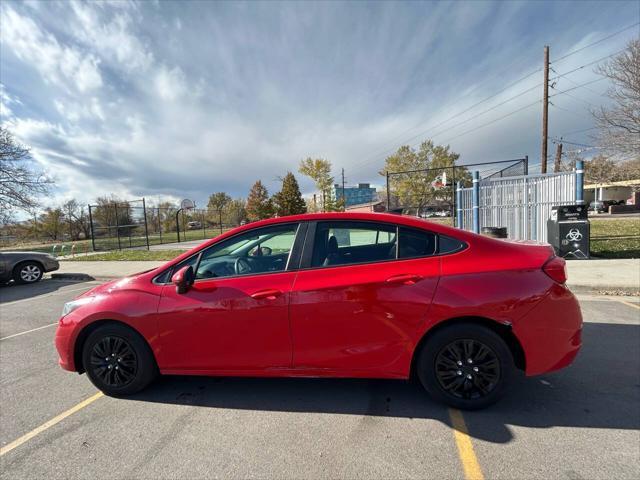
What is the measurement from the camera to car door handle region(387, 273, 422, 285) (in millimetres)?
2512

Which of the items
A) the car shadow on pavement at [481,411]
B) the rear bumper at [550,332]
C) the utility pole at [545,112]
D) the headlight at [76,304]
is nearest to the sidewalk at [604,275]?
the car shadow on pavement at [481,411]

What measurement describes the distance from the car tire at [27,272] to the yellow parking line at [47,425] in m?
9.38

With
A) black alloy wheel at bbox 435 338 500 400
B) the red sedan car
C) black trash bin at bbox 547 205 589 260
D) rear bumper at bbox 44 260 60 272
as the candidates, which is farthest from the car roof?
rear bumper at bbox 44 260 60 272

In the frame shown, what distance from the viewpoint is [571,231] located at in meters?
8.84

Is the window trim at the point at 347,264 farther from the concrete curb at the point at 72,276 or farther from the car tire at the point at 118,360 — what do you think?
the concrete curb at the point at 72,276

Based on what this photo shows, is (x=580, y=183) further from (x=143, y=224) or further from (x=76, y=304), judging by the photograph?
(x=143, y=224)

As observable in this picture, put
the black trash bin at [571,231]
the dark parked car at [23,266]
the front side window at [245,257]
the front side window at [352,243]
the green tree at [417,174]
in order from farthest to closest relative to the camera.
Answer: the green tree at [417,174] < the dark parked car at [23,266] < the black trash bin at [571,231] < the front side window at [245,257] < the front side window at [352,243]

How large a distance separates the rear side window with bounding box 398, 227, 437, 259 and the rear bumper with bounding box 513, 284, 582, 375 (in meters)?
0.89

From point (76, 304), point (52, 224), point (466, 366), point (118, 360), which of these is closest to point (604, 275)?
point (466, 366)

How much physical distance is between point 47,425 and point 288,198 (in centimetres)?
4518

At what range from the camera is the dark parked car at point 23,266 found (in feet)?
30.3

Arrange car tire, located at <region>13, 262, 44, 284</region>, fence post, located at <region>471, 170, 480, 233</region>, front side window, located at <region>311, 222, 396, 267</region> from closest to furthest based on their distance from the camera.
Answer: front side window, located at <region>311, 222, 396, 267</region> < car tire, located at <region>13, 262, 44, 284</region> < fence post, located at <region>471, 170, 480, 233</region>

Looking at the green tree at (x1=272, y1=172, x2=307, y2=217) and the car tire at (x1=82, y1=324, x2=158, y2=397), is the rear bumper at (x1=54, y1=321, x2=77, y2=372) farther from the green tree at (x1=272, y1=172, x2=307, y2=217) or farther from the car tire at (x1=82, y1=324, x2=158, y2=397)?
the green tree at (x1=272, y1=172, x2=307, y2=217)

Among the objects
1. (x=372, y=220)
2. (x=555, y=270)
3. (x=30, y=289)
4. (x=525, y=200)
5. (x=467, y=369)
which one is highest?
(x=525, y=200)
